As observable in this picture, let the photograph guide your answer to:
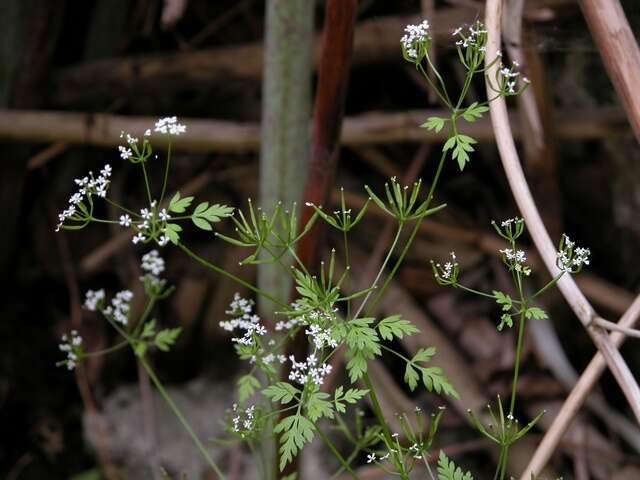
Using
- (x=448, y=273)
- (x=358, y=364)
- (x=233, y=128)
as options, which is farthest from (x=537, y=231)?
(x=233, y=128)

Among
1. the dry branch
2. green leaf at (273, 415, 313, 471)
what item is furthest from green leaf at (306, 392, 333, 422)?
the dry branch

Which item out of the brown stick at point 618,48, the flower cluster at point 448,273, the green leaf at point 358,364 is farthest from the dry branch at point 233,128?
the green leaf at point 358,364

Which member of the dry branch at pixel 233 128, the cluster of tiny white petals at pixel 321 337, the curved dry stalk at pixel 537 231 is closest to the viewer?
the cluster of tiny white petals at pixel 321 337

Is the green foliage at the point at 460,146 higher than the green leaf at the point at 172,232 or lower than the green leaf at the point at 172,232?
higher

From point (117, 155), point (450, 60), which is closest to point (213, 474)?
point (117, 155)

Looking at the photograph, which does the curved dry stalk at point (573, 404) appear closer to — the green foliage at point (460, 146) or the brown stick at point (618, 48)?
the brown stick at point (618, 48)

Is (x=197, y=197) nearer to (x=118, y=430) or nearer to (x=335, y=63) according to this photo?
(x=118, y=430)

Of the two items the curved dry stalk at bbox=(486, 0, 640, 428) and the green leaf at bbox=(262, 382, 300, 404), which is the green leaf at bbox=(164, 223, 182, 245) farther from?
the curved dry stalk at bbox=(486, 0, 640, 428)
